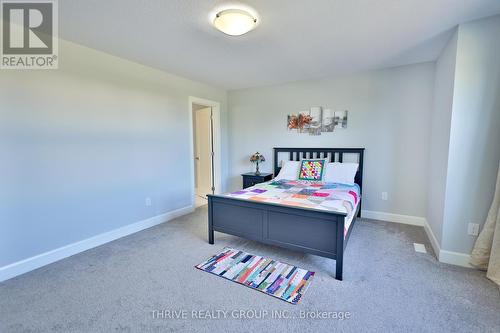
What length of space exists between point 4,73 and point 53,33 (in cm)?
60

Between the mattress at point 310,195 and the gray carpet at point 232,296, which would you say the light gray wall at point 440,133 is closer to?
the gray carpet at point 232,296

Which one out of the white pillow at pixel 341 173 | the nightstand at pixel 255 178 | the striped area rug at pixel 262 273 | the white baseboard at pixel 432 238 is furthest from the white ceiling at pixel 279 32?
the striped area rug at pixel 262 273

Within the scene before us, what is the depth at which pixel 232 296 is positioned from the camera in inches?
75.4

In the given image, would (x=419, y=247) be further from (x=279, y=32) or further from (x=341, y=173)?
(x=279, y=32)

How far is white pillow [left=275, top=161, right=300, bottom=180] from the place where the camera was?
3945 millimetres

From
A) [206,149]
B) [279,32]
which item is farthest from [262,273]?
[206,149]

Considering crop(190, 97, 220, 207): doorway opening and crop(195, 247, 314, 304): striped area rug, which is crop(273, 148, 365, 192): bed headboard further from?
crop(195, 247, 314, 304): striped area rug

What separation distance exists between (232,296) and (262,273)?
1.34 feet

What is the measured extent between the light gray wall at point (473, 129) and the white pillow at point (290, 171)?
79.7 inches

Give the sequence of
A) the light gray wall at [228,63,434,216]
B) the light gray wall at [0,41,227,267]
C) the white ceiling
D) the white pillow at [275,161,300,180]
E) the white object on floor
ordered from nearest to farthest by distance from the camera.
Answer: the white ceiling < the light gray wall at [0,41,227,267] < the white object on floor < the light gray wall at [228,63,434,216] < the white pillow at [275,161,300,180]

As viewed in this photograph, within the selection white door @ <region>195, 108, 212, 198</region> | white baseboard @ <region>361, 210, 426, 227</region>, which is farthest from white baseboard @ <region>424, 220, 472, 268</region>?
white door @ <region>195, 108, 212, 198</region>

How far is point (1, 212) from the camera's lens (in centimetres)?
216

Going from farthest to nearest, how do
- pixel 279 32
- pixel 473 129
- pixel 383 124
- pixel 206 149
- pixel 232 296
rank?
1. pixel 206 149
2. pixel 383 124
3. pixel 279 32
4. pixel 473 129
5. pixel 232 296

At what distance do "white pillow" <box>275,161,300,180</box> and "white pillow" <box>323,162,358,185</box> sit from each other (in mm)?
483
